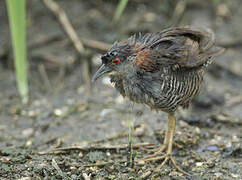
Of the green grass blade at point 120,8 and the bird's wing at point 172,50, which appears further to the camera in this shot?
the green grass blade at point 120,8

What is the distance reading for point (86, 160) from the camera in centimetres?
379

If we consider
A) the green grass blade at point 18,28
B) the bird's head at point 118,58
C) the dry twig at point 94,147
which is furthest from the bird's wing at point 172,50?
the green grass blade at point 18,28

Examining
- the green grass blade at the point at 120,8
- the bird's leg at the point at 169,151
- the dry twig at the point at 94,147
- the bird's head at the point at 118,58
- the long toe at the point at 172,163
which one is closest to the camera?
the bird's head at the point at 118,58

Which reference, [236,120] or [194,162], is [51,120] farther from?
[236,120]

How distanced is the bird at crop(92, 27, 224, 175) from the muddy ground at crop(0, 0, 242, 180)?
0.56 m

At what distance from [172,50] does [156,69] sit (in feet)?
0.80

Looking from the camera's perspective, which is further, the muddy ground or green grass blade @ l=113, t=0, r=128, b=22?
green grass blade @ l=113, t=0, r=128, b=22

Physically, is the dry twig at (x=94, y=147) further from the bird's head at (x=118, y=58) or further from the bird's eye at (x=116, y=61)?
the bird's eye at (x=116, y=61)

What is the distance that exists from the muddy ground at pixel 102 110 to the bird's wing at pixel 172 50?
765 millimetres

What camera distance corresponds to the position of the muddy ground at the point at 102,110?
3.65 m

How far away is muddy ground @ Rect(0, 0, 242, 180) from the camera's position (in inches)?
144

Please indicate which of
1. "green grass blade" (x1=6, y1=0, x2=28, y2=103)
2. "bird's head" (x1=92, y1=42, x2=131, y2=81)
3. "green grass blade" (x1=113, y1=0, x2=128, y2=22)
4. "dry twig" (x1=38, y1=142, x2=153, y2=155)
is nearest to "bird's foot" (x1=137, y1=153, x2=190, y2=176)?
"dry twig" (x1=38, y1=142, x2=153, y2=155)

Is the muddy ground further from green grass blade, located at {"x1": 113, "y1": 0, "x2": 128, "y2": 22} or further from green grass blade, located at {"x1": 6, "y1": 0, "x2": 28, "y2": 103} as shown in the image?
green grass blade, located at {"x1": 6, "y1": 0, "x2": 28, "y2": 103}

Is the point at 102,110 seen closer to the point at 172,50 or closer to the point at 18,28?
the point at 18,28
